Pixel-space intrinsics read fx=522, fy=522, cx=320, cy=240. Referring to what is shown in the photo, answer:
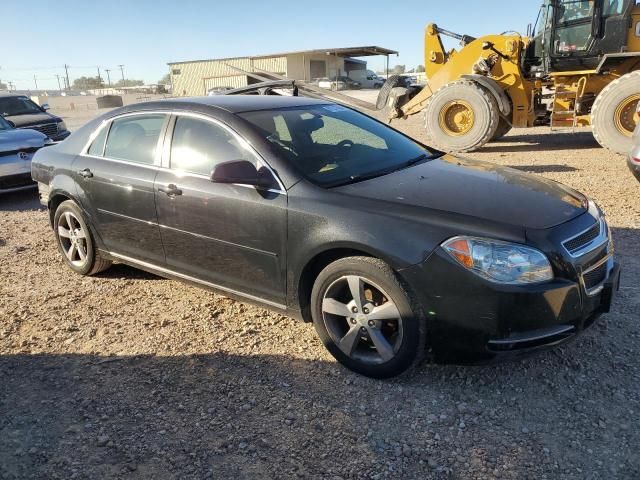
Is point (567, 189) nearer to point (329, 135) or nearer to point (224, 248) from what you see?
point (329, 135)

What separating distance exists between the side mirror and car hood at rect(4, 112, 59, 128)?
36.8 feet

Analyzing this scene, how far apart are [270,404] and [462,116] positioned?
30.5 ft

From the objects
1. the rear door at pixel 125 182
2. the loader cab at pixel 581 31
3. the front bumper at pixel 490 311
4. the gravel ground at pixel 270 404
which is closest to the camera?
the gravel ground at pixel 270 404

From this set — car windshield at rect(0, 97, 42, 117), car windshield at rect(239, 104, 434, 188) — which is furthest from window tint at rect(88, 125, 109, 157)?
car windshield at rect(0, 97, 42, 117)

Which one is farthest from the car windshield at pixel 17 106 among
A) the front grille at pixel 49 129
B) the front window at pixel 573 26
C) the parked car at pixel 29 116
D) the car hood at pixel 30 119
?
the front window at pixel 573 26

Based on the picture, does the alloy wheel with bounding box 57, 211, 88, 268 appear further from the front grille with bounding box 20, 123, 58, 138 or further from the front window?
the front window

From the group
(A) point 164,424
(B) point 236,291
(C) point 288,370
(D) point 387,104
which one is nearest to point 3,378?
(A) point 164,424

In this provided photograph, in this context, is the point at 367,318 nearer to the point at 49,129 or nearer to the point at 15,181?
the point at 15,181

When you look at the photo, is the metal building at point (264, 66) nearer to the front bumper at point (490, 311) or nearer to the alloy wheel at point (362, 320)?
the alloy wheel at point (362, 320)

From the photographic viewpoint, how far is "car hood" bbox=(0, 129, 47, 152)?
27.0ft

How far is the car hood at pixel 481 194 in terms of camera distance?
2852mm

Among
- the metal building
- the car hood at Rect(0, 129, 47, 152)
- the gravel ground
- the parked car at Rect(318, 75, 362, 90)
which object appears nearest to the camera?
the gravel ground

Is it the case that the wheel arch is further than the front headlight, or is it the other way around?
the wheel arch

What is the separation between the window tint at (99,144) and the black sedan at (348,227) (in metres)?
0.02
